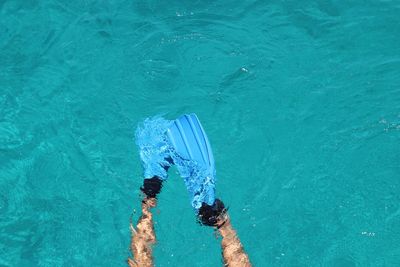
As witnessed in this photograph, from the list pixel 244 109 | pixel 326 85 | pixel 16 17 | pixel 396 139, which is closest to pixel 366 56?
pixel 326 85

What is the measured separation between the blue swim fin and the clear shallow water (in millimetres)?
1209

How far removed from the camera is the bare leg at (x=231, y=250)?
4461 mm

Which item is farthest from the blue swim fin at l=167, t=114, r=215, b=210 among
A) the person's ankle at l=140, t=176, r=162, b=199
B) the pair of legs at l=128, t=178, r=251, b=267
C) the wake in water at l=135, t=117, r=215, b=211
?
the person's ankle at l=140, t=176, r=162, b=199

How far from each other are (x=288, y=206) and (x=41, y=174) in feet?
8.60

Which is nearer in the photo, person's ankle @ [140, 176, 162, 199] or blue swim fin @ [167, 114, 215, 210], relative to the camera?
blue swim fin @ [167, 114, 215, 210]

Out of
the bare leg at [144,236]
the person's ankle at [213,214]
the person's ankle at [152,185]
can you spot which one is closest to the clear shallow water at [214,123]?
the bare leg at [144,236]

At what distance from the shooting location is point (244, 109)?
21.3ft

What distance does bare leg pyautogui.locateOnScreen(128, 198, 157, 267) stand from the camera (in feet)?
15.8

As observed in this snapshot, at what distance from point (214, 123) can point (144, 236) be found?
77.4 inches

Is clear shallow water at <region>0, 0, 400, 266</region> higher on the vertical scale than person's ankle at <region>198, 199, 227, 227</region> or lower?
lower

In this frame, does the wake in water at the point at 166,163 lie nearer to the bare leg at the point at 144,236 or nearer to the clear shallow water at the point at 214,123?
the bare leg at the point at 144,236

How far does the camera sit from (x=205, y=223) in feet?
15.1

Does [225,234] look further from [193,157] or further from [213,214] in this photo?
[193,157]

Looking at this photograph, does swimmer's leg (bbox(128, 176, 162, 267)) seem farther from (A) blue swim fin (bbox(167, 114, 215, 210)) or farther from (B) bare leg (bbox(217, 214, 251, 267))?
(B) bare leg (bbox(217, 214, 251, 267))
